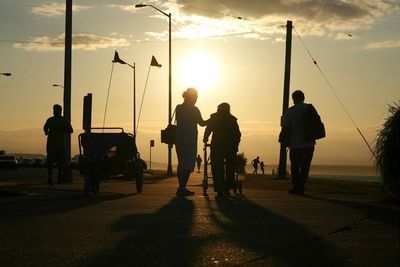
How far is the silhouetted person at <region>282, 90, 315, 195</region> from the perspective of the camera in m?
13.5

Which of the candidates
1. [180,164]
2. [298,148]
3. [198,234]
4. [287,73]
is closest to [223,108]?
[180,164]

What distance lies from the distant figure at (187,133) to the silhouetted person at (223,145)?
28 centimetres

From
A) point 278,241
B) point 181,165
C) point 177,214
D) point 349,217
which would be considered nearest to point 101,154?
point 181,165

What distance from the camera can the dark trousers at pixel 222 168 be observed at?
13.3m

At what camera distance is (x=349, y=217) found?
8516 mm

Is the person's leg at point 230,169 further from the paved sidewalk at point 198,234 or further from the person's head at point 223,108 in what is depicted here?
the paved sidewalk at point 198,234

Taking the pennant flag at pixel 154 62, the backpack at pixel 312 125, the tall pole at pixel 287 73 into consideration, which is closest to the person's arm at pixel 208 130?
the backpack at pixel 312 125

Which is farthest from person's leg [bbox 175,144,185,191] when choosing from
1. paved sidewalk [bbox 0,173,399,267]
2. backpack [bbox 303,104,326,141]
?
paved sidewalk [bbox 0,173,399,267]

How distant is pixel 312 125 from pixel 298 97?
72 cm

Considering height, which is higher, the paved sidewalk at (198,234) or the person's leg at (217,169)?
the person's leg at (217,169)

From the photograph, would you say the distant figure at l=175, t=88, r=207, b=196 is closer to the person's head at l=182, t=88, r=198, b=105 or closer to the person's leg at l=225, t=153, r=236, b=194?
the person's head at l=182, t=88, r=198, b=105

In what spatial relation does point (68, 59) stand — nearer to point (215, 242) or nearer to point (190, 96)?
point (190, 96)

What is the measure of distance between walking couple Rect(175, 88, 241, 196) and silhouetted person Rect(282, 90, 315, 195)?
1.01 meters

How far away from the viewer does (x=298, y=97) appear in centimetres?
1385
